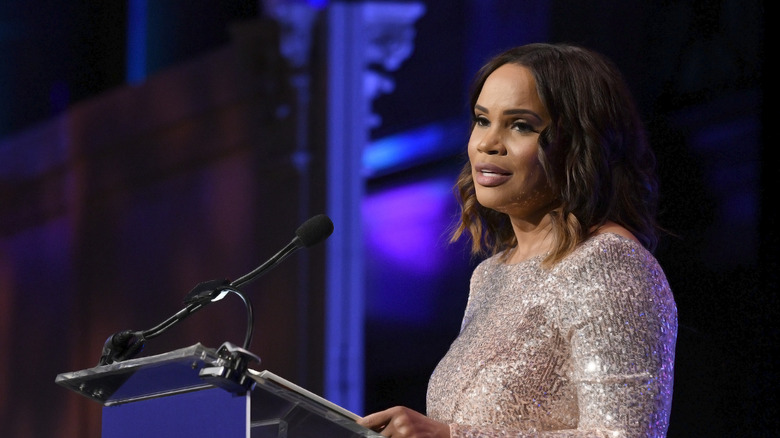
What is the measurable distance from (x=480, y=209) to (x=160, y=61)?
1854mm

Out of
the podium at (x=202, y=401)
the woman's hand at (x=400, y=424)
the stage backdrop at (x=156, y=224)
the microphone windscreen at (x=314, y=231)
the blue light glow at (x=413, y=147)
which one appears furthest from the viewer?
the stage backdrop at (x=156, y=224)

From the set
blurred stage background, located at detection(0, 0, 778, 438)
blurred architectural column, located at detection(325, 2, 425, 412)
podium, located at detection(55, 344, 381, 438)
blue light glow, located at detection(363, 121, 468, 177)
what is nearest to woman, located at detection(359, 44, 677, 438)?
podium, located at detection(55, 344, 381, 438)

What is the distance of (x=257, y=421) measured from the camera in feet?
3.76

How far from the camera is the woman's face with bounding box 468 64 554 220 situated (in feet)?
5.70

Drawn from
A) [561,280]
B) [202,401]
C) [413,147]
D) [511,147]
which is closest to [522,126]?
[511,147]

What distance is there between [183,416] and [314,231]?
1.47 ft

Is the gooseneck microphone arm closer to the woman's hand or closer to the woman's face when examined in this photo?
the woman's hand

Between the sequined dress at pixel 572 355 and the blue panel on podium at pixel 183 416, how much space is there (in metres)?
0.48

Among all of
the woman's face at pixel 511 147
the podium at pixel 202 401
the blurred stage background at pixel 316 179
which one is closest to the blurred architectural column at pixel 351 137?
the blurred stage background at pixel 316 179

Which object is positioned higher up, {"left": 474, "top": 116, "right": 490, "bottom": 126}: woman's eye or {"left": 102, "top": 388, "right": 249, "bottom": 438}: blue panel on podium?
{"left": 474, "top": 116, "right": 490, "bottom": 126}: woman's eye

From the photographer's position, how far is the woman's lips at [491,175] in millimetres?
1754

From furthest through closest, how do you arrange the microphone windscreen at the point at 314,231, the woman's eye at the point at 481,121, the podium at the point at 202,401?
the woman's eye at the point at 481,121
the microphone windscreen at the point at 314,231
the podium at the point at 202,401

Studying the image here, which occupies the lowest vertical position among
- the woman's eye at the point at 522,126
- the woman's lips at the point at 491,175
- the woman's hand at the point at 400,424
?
the woman's hand at the point at 400,424

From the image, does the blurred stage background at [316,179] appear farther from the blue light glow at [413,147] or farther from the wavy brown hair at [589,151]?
the wavy brown hair at [589,151]
